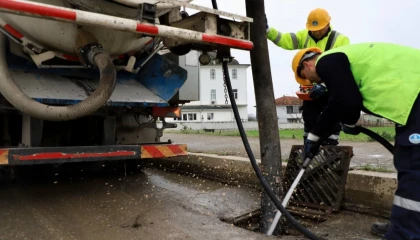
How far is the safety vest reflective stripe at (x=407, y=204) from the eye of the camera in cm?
183

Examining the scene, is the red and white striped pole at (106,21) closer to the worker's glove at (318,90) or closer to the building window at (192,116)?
the worker's glove at (318,90)

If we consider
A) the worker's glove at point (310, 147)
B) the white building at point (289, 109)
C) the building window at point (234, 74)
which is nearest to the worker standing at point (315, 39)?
the worker's glove at point (310, 147)

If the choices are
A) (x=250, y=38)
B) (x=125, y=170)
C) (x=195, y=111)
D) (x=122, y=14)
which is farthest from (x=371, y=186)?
(x=195, y=111)

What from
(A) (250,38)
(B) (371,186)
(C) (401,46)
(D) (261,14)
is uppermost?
(D) (261,14)

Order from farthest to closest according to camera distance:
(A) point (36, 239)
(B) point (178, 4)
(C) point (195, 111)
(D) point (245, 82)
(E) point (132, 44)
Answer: (D) point (245, 82), (C) point (195, 111), (E) point (132, 44), (B) point (178, 4), (A) point (36, 239)

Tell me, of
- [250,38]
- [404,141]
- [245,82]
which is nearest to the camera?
[404,141]

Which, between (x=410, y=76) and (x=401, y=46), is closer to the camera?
(x=410, y=76)

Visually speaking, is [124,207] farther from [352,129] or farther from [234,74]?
[234,74]

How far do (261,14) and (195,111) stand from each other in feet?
132

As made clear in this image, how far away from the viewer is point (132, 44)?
382cm

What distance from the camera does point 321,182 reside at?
3.44m

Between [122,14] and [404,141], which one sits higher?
[122,14]

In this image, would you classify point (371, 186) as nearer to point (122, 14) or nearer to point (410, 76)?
point (410, 76)

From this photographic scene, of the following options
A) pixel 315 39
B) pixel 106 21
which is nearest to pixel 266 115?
pixel 315 39
